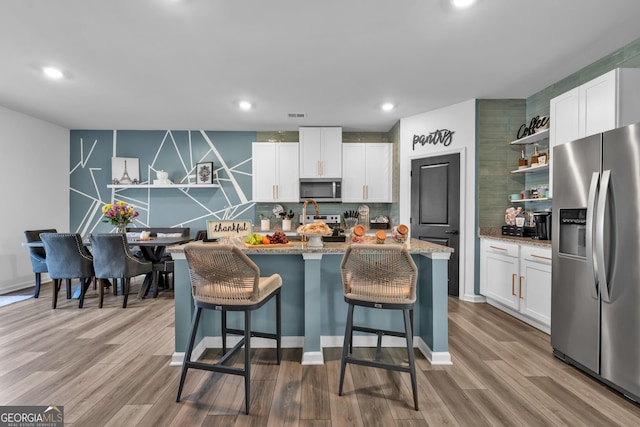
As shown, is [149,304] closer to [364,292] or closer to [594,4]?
[364,292]

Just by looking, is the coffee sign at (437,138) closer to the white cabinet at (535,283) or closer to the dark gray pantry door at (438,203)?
the dark gray pantry door at (438,203)

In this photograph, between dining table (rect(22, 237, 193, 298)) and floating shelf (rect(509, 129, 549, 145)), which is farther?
dining table (rect(22, 237, 193, 298))

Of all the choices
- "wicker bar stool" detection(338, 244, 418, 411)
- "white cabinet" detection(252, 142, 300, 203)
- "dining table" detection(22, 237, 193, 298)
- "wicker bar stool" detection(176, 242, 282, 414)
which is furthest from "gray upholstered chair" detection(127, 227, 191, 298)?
"wicker bar stool" detection(338, 244, 418, 411)

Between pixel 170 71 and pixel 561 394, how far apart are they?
4.24m

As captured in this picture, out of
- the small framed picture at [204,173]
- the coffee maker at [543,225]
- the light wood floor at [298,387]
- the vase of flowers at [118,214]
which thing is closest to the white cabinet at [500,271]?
the coffee maker at [543,225]

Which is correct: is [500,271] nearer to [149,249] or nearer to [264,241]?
[264,241]

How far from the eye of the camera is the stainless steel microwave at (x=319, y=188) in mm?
5215

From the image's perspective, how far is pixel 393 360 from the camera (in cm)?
239

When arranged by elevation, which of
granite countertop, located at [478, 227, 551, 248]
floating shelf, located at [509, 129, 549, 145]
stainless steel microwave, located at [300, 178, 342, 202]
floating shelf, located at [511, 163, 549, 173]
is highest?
floating shelf, located at [509, 129, 549, 145]

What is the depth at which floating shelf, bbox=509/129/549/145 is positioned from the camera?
11.3 ft

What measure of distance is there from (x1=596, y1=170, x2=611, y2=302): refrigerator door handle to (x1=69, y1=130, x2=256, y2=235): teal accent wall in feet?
15.6

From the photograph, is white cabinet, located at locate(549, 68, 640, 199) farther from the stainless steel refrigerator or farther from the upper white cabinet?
the upper white cabinet

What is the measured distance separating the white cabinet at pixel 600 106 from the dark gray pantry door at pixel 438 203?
4.54 feet

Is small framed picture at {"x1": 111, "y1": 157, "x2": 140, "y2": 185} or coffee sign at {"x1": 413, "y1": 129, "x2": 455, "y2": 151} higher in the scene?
coffee sign at {"x1": 413, "y1": 129, "x2": 455, "y2": 151}
